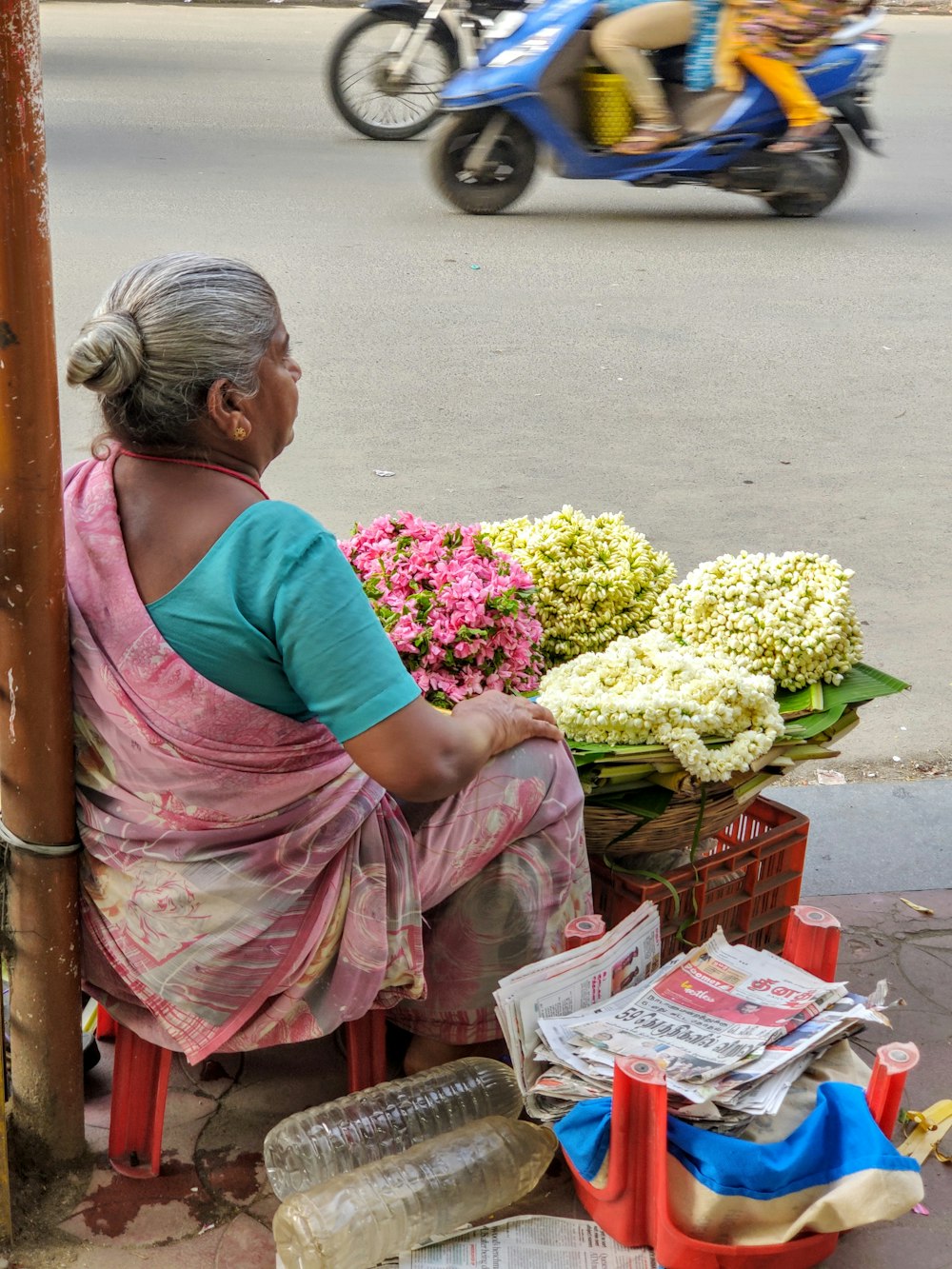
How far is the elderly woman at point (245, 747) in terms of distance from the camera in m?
1.79

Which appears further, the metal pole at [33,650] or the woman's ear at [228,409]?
the woman's ear at [228,409]

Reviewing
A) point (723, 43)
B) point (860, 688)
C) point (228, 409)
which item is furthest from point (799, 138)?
point (228, 409)

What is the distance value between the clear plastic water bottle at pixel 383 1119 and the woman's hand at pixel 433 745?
0.51 m

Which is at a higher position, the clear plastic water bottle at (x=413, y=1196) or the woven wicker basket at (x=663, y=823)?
the woven wicker basket at (x=663, y=823)

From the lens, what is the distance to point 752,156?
7.79 metres

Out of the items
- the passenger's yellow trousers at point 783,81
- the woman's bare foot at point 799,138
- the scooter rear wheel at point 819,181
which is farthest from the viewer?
the scooter rear wheel at point 819,181

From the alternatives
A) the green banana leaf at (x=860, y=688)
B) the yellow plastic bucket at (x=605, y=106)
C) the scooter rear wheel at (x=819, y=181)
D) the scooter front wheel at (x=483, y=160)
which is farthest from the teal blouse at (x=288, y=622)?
the scooter rear wheel at (x=819, y=181)

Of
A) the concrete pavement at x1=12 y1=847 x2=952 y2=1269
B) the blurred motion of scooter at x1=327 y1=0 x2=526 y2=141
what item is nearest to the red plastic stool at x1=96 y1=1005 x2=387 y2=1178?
the concrete pavement at x1=12 y1=847 x2=952 y2=1269

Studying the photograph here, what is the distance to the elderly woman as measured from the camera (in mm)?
1794

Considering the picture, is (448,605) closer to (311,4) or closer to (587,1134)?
(587,1134)

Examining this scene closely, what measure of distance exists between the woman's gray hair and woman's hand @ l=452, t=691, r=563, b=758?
0.55 metres

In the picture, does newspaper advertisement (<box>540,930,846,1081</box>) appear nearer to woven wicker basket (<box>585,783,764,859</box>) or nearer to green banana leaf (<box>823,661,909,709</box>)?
woven wicker basket (<box>585,783,764,859</box>)

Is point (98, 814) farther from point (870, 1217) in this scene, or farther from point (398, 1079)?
point (870, 1217)

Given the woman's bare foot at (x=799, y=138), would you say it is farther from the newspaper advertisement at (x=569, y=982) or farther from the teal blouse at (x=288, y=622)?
the teal blouse at (x=288, y=622)
